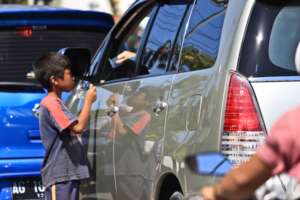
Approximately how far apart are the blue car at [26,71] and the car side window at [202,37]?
6.08 feet

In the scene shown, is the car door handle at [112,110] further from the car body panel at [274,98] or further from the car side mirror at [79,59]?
→ the car body panel at [274,98]

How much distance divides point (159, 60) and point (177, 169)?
3.08ft

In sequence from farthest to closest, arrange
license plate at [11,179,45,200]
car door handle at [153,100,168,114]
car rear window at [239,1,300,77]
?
1. license plate at [11,179,45,200]
2. car door handle at [153,100,168,114]
3. car rear window at [239,1,300,77]

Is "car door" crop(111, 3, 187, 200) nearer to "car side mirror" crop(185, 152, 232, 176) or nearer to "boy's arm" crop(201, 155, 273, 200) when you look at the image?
"car side mirror" crop(185, 152, 232, 176)

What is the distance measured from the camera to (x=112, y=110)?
17.6 ft

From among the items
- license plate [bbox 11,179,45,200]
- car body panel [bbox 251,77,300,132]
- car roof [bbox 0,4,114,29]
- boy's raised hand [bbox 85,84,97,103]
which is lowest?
license plate [bbox 11,179,45,200]

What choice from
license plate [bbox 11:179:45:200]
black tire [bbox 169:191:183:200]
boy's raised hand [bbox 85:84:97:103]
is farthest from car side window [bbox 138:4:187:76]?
license plate [bbox 11:179:45:200]

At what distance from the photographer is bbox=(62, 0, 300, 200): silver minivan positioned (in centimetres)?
382

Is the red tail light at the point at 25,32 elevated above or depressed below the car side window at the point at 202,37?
above

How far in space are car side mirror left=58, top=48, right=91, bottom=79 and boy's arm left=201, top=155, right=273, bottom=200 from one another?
3121mm

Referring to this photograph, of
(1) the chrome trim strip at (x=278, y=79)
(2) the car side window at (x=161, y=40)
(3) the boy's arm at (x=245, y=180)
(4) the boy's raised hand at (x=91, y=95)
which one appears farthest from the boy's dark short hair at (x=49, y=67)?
(3) the boy's arm at (x=245, y=180)

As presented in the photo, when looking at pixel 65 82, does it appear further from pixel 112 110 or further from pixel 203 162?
pixel 203 162

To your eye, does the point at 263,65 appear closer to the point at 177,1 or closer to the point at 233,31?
the point at 233,31

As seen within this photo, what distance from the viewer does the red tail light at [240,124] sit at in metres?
3.78
